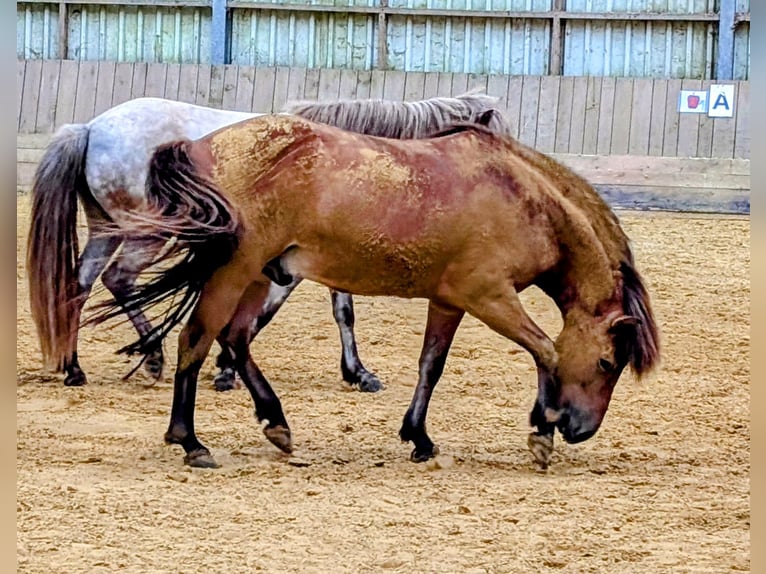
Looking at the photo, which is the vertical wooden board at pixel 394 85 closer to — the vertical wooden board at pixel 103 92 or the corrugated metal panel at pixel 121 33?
the corrugated metal panel at pixel 121 33

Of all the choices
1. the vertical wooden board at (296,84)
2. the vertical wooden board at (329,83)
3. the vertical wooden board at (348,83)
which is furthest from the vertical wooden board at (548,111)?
the vertical wooden board at (296,84)

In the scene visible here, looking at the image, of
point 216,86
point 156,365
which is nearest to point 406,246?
point 156,365

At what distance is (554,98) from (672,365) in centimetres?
410

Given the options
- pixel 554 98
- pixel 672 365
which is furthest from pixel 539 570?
pixel 554 98

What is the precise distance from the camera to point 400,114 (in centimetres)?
557

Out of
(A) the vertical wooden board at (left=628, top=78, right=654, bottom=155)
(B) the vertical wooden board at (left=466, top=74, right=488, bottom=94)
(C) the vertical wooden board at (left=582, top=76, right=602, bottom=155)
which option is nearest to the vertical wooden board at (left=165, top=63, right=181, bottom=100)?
(B) the vertical wooden board at (left=466, top=74, right=488, bottom=94)

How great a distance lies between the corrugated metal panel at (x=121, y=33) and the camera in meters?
11.1

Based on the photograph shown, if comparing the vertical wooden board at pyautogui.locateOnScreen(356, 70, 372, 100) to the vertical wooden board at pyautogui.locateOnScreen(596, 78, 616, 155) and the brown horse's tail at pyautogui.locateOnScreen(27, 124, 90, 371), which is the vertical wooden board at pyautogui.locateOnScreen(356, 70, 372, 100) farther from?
the brown horse's tail at pyautogui.locateOnScreen(27, 124, 90, 371)

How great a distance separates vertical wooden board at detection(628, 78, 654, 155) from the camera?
10.1 meters

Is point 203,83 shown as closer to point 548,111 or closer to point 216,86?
point 216,86

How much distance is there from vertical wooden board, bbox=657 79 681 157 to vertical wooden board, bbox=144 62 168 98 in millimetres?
4792

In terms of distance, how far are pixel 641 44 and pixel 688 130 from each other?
3.71 feet

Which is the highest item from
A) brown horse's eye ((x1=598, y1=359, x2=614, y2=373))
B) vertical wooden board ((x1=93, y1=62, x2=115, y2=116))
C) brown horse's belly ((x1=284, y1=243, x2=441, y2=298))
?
vertical wooden board ((x1=93, y1=62, x2=115, y2=116))

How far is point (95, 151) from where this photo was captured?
5742 mm
